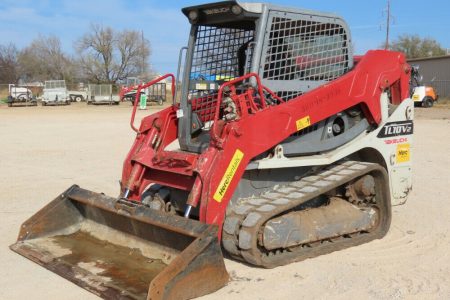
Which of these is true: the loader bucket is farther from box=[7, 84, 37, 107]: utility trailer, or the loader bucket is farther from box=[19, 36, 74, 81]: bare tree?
box=[19, 36, 74, 81]: bare tree

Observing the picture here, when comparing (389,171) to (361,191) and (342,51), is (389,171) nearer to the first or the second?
(361,191)

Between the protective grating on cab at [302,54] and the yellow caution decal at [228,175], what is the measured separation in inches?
36.3

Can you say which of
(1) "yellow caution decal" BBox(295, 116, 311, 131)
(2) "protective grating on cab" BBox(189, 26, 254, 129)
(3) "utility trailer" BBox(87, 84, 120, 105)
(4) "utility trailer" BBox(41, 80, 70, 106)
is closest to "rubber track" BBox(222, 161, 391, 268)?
(1) "yellow caution decal" BBox(295, 116, 311, 131)

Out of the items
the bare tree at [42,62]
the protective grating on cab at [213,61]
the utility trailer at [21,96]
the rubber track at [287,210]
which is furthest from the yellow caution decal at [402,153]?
the bare tree at [42,62]

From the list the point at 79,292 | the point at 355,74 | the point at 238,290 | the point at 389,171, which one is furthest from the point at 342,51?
the point at 79,292

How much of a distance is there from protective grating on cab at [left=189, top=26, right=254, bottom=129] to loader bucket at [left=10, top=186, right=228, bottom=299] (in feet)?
4.56

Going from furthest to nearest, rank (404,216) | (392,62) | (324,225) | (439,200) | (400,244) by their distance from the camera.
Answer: (439,200) < (404,216) < (392,62) < (400,244) < (324,225)

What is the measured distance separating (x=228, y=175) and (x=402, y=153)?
2.45m

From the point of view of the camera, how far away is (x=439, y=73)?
41.2 metres

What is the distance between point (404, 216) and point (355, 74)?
209 cm

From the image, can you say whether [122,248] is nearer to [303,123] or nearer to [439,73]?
[303,123]

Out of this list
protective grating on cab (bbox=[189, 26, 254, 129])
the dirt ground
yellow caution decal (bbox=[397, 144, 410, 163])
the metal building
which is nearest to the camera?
the dirt ground

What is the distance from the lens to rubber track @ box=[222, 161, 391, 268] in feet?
14.9

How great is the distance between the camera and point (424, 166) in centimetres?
1020
